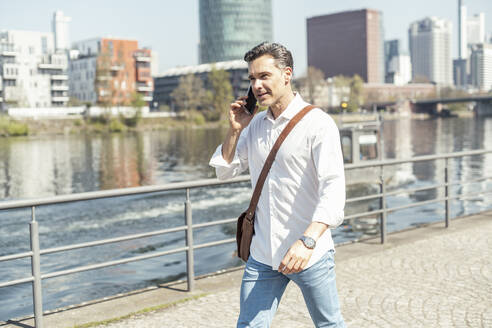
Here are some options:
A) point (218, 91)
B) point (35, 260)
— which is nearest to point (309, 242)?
point (35, 260)

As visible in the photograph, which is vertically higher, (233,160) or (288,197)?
(233,160)

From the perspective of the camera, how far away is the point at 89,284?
1148 centimetres

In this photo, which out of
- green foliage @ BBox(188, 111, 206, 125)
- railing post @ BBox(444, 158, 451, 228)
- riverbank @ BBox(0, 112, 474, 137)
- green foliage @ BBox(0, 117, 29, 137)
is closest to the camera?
railing post @ BBox(444, 158, 451, 228)

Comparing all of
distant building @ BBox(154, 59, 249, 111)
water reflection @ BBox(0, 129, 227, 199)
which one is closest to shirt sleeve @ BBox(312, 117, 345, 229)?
water reflection @ BBox(0, 129, 227, 199)

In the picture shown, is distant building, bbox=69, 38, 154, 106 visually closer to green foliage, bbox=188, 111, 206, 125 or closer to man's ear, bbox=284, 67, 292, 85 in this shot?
green foliage, bbox=188, 111, 206, 125

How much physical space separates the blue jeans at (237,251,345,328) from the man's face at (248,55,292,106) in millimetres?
789

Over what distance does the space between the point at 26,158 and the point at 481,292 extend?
169 feet

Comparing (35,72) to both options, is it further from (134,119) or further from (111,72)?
(134,119)

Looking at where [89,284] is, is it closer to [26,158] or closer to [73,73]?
[26,158]

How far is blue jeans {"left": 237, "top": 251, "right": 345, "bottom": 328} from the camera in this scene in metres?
2.99

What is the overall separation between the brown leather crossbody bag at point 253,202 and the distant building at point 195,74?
136968 mm

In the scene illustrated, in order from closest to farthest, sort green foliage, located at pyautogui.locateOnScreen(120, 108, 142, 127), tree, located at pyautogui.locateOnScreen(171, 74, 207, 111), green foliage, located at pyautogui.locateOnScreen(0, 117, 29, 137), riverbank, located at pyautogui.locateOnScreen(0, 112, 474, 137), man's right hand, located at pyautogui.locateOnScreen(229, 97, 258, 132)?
man's right hand, located at pyautogui.locateOnScreen(229, 97, 258, 132) → green foliage, located at pyautogui.locateOnScreen(0, 117, 29, 137) → riverbank, located at pyautogui.locateOnScreen(0, 112, 474, 137) → green foliage, located at pyautogui.locateOnScreen(120, 108, 142, 127) → tree, located at pyautogui.locateOnScreen(171, 74, 207, 111)

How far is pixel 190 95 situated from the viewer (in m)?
124

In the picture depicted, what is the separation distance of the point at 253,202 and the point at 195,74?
6091 inches
